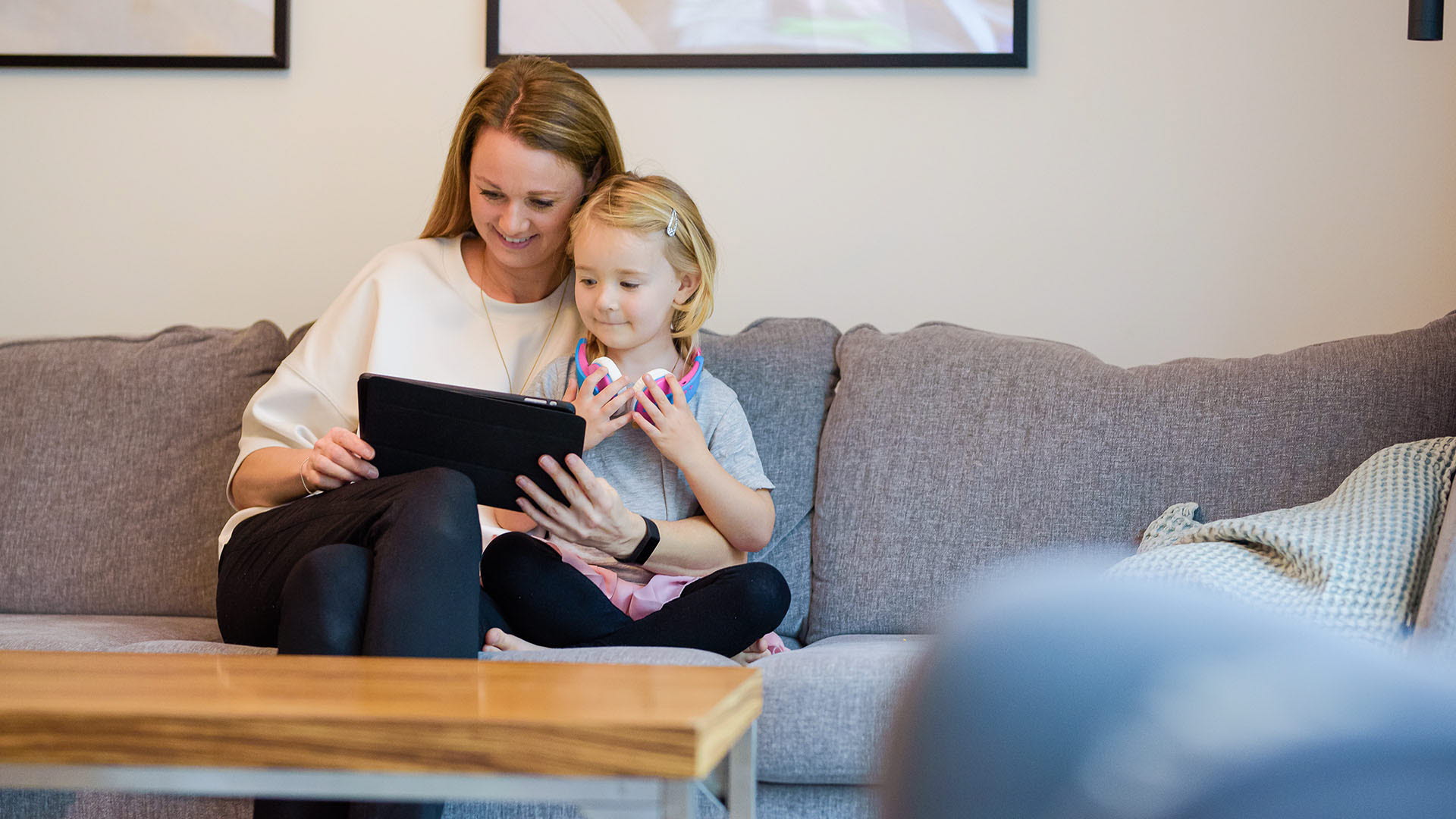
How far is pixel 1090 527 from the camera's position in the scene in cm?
178

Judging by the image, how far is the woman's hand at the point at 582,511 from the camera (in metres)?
1.54

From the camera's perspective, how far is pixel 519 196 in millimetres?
1809

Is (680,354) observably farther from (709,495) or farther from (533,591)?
(533,591)

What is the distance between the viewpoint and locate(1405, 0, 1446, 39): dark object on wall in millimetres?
1629

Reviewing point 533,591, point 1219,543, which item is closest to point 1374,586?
point 1219,543

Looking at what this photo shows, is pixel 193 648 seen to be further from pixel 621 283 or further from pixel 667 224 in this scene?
pixel 667 224

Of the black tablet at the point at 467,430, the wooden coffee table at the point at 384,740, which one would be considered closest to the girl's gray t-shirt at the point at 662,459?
the black tablet at the point at 467,430

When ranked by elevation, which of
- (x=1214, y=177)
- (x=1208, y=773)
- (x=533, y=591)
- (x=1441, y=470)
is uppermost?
(x=1214, y=177)

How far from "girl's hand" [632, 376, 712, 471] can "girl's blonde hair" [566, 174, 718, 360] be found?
0.17 metres

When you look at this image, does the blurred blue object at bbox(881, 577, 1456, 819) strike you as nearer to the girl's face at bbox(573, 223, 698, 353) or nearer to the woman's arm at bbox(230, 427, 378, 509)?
the woman's arm at bbox(230, 427, 378, 509)

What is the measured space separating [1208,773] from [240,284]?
2.42 m

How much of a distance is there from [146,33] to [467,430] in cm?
145

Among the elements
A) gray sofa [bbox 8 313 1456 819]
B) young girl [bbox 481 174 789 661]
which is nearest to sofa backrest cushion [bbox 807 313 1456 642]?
gray sofa [bbox 8 313 1456 819]

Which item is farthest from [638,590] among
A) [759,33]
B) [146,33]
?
[146,33]
